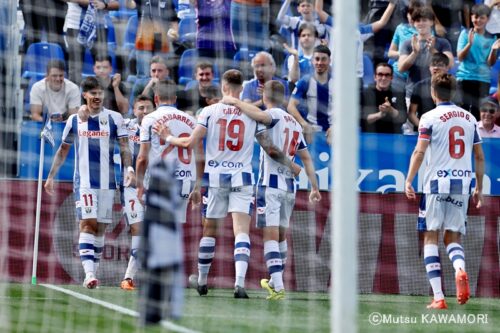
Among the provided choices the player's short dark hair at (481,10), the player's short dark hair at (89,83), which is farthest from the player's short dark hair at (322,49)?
the player's short dark hair at (89,83)

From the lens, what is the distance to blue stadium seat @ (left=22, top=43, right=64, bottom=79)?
11461 millimetres

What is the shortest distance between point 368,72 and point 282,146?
1.76 meters

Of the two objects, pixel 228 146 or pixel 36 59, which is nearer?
pixel 228 146

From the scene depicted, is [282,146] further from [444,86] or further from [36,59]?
[36,59]

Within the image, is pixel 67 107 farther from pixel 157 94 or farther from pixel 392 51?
pixel 392 51

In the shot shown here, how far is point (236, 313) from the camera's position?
8.64 meters

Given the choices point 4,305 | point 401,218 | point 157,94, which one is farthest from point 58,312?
point 401,218

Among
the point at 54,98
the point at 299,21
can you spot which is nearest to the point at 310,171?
the point at 299,21

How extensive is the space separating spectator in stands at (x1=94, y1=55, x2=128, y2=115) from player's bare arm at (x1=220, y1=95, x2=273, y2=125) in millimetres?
1820

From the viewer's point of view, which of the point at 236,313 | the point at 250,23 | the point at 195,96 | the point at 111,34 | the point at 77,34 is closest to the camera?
the point at 236,313

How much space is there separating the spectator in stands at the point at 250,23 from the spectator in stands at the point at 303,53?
34 centimetres

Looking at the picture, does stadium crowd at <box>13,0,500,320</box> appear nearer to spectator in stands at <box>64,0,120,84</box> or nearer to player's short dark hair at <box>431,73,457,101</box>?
spectator in stands at <box>64,0,120,84</box>

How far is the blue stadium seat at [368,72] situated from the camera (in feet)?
37.5

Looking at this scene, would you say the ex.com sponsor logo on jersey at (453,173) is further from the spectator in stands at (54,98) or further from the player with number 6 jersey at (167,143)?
the spectator in stands at (54,98)
